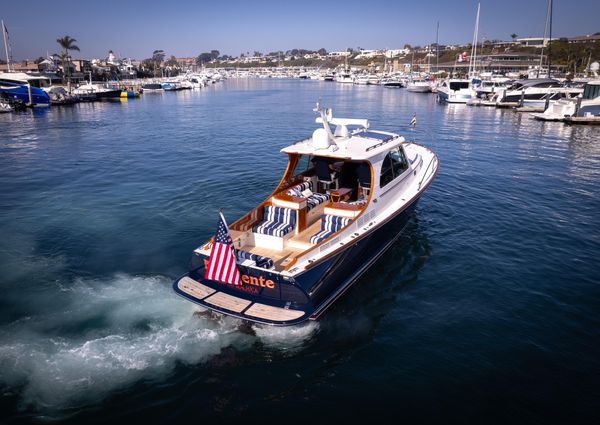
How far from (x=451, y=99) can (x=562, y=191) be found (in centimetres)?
5341

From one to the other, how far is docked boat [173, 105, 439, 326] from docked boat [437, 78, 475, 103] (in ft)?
197

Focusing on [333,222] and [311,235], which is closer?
[333,222]

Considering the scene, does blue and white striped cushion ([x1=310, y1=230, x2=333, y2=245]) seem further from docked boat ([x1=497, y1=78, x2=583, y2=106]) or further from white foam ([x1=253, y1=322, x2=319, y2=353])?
docked boat ([x1=497, y1=78, x2=583, y2=106])

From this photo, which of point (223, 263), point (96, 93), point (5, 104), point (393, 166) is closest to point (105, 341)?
point (223, 263)

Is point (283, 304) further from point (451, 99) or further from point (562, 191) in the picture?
point (451, 99)

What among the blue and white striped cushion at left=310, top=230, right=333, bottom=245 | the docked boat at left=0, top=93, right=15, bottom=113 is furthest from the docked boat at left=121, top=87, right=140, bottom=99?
the blue and white striped cushion at left=310, top=230, right=333, bottom=245

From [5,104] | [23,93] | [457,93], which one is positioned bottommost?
[5,104]

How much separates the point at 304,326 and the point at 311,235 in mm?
3109

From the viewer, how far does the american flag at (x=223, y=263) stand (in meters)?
9.88

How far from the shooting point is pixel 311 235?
1252 centimetres

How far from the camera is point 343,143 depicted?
1434 cm

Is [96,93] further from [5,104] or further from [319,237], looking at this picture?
[319,237]

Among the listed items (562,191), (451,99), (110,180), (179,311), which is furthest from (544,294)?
(451,99)

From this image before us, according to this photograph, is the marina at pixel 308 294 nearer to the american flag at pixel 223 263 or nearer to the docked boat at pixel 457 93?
the american flag at pixel 223 263
